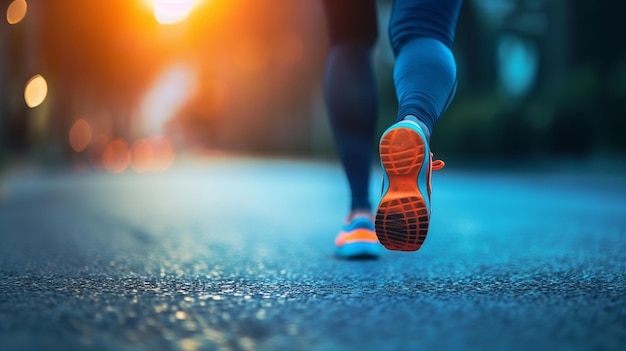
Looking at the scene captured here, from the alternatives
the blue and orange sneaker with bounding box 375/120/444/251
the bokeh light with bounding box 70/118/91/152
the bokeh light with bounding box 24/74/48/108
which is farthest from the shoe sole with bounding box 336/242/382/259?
the bokeh light with bounding box 70/118/91/152

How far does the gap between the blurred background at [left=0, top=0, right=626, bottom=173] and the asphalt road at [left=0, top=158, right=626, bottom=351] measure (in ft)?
6.01

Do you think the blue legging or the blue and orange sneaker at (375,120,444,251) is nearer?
the blue and orange sneaker at (375,120,444,251)

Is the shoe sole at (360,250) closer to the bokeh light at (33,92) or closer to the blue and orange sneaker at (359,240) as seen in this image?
the blue and orange sneaker at (359,240)

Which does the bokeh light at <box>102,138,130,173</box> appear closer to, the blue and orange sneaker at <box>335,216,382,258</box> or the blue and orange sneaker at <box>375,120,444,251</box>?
the blue and orange sneaker at <box>335,216,382,258</box>

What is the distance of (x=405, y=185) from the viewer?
82.0 inches

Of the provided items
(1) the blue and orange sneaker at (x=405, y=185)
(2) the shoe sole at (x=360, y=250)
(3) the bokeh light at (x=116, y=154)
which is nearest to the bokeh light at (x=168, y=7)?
(3) the bokeh light at (x=116, y=154)

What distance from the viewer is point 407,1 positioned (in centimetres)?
252

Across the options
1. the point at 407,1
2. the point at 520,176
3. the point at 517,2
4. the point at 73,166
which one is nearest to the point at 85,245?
the point at 407,1

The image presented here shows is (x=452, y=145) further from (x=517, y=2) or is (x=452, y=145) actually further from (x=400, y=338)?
(x=400, y=338)

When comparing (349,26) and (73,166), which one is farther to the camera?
(73,166)

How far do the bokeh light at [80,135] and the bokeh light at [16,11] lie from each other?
11.4 meters

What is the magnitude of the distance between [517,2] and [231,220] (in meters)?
17.9

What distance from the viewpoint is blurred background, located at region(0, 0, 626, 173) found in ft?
35.0

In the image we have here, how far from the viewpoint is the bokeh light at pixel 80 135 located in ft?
52.2
